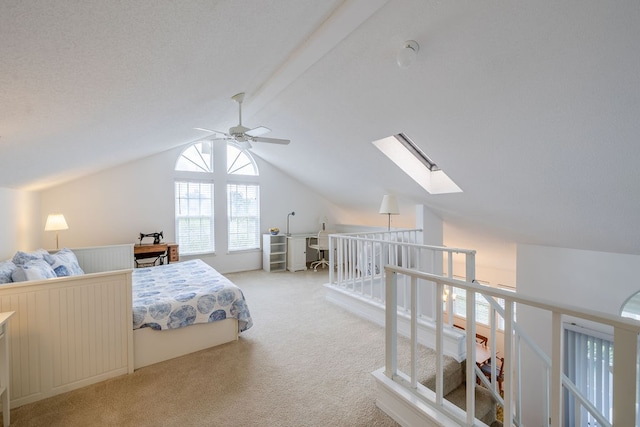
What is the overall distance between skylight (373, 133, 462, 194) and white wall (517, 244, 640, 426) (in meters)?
1.64

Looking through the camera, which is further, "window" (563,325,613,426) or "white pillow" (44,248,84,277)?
"window" (563,325,613,426)

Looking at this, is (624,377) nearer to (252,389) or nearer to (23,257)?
(252,389)

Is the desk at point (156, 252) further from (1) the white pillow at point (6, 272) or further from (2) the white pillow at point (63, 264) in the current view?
(1) the white pillow at point (6, 272)

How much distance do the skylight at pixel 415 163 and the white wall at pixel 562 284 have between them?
1636 millimetres

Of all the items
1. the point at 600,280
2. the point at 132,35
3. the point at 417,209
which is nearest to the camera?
the point at 132,35

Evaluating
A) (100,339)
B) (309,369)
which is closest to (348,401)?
A: (309,369)

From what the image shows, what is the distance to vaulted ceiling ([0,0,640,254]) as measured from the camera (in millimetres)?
1255

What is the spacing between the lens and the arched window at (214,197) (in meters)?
5.52

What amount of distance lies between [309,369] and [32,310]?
2.16 meters

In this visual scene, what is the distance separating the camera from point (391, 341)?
1932mm

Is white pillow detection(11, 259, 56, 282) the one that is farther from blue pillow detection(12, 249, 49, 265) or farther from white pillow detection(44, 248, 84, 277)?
white pillow detection(44, 248, 84, 277)

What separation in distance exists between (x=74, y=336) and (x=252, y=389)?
1.46m

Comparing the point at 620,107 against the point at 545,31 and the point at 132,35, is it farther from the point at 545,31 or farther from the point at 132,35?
the point at 132,35

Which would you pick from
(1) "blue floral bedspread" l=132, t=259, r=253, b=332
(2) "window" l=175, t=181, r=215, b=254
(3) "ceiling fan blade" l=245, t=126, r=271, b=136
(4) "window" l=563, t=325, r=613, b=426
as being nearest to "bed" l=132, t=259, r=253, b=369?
(1) "blue floral bedspread" l=132, t=259, r=253, b=332
